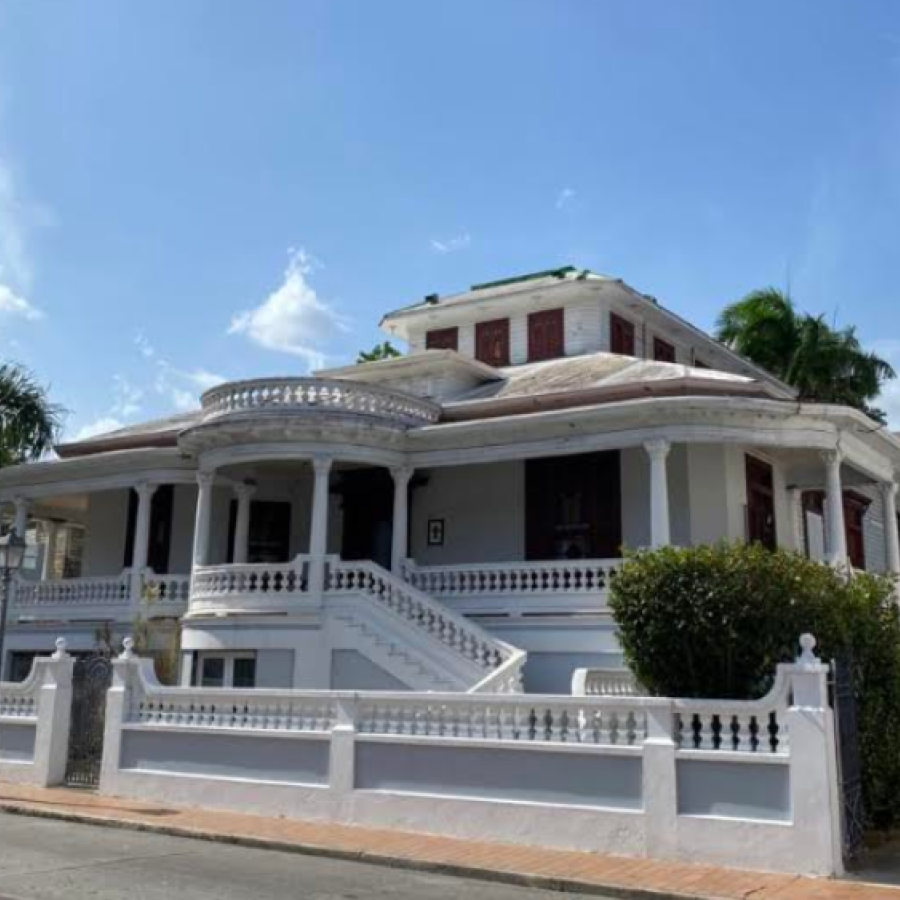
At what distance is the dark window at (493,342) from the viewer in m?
26.9

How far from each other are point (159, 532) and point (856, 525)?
16937 millimetres

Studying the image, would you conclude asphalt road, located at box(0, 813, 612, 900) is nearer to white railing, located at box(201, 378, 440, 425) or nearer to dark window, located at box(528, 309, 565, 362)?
white railing, located at box(201, 378, 440, 425)

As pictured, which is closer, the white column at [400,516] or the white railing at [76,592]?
the white column at [400,516]

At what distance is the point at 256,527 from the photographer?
2395cm

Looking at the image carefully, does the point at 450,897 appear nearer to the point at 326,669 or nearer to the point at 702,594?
the point at 702,594

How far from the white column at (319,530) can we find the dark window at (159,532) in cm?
667

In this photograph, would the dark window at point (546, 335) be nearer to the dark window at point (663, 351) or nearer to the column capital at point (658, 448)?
the dark window at point (663, 351)

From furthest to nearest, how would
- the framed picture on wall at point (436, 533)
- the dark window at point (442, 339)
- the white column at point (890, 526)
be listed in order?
the dark window at point (442, 339)
the framed picture on wall at point (436, 533)
the white column at point (890, 526)

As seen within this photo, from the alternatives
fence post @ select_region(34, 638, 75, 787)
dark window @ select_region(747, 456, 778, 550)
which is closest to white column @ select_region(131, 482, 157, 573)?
fence post @ select_region(34, 638, 75, 787)

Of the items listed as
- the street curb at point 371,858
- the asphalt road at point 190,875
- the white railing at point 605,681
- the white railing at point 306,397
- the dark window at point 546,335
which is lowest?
the asphalt road at point 190,875

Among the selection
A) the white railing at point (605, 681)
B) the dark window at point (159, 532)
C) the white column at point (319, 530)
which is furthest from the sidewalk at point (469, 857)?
the dark window at point (159, 532)

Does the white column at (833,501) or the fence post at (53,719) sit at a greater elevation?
the white column at (833,501)

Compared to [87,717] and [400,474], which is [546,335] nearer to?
[400,474]

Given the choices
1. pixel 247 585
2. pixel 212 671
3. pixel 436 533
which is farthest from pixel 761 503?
pixel 212 671
